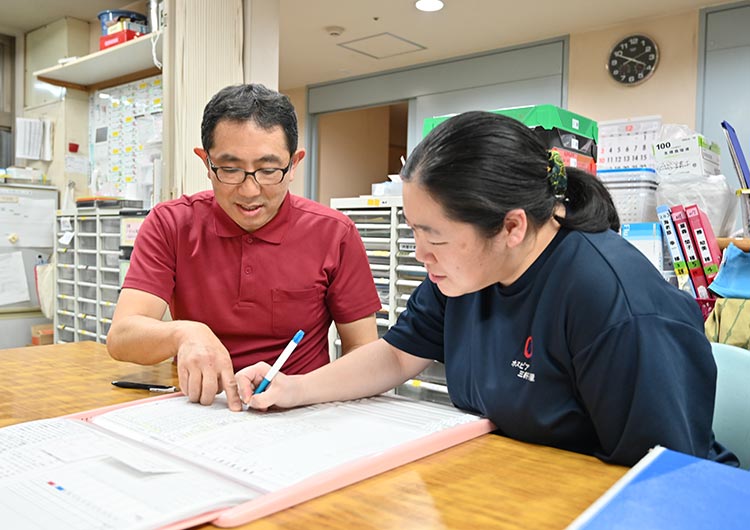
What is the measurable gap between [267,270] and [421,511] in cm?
91

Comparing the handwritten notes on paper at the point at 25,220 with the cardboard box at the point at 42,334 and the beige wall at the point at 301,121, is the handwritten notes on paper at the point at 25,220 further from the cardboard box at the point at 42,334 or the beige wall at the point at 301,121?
the beige wall at the point at 301,121

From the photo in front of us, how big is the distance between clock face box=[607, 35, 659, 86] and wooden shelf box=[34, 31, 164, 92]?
2989 mm

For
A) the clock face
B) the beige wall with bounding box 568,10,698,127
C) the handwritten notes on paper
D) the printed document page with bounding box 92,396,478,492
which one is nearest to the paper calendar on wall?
the beige wall with bounding box 568,10,698,127

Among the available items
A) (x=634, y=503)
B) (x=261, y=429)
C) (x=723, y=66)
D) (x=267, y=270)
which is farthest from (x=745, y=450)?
(x=723, y=66)

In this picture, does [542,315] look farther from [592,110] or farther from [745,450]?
[592,110]

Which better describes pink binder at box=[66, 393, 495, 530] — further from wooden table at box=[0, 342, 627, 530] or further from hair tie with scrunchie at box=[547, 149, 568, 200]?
hair tie with scrunchie at box=[547, 149, 568, 200]

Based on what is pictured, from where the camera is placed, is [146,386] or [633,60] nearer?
[146,386]

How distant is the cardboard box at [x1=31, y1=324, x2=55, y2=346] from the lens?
4012 mm

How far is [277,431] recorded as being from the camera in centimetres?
86

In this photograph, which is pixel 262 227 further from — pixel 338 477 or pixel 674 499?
pixel 674 499

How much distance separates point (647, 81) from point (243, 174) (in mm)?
3674

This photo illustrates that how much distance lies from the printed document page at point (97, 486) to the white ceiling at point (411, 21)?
3.72m

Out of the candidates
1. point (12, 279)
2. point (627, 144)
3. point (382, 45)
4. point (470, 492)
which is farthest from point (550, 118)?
point (12, 279)

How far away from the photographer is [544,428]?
0.90 m
